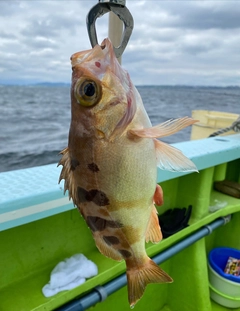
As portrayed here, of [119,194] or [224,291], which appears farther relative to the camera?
[224,291]

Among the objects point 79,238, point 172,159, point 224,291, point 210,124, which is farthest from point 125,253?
point 210,124

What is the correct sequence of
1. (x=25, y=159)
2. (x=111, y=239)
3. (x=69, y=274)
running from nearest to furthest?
1. (x=111, y=239)
2. (x=69, y=274)
3. (x=25, y=159)

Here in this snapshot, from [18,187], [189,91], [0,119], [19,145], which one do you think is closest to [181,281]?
[18,187]

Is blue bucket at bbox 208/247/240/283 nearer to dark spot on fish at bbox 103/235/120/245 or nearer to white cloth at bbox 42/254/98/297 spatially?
white cloth at bbox 42/254/98/297

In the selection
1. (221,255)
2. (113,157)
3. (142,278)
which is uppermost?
(113,157)

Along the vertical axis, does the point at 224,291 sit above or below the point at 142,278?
below

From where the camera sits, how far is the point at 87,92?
828 mm

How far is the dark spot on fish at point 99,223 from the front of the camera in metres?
0.90

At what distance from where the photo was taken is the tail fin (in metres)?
0.92

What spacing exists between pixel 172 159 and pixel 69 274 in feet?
4.33

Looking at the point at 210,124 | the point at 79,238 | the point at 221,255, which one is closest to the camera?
the point at 79,238

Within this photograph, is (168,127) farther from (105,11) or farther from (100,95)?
(105,11)

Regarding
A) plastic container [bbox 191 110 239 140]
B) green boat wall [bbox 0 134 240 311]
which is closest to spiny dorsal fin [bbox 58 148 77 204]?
green boat wall [bbox 0 134 240 311]

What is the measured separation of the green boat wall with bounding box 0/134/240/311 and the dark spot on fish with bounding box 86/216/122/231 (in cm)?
76
